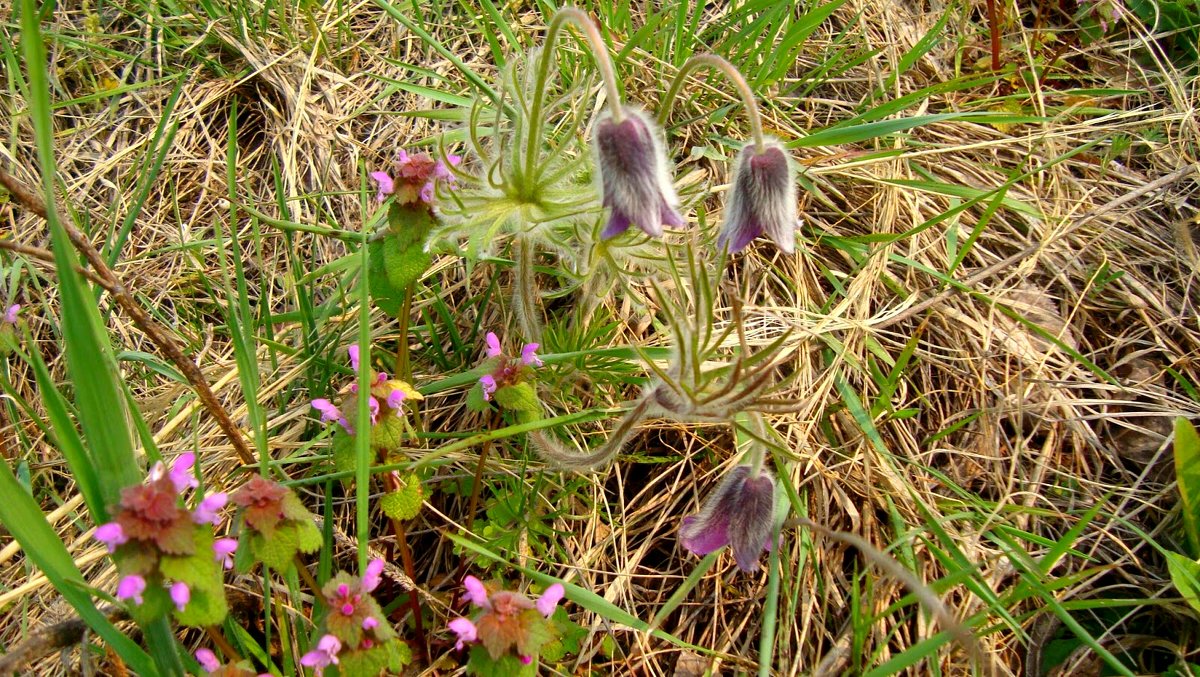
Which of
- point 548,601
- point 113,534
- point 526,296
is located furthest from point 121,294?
point 548,601

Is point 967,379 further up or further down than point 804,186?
further down

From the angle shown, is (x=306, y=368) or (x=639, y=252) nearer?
(x=639, y=252)

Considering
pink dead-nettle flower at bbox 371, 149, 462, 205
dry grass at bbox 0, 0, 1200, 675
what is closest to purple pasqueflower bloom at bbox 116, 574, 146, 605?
dry grass at bbox 0, 0, 1200, 675

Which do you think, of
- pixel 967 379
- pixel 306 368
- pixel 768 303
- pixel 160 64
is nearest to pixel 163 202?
pixel 160 64

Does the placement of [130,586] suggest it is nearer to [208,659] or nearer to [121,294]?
[208,659]

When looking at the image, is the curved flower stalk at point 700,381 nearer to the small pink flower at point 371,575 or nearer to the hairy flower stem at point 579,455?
the hairy flower stem at point 579,455

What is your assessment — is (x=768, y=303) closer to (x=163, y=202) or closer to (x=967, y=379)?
(x=967, y=379)
